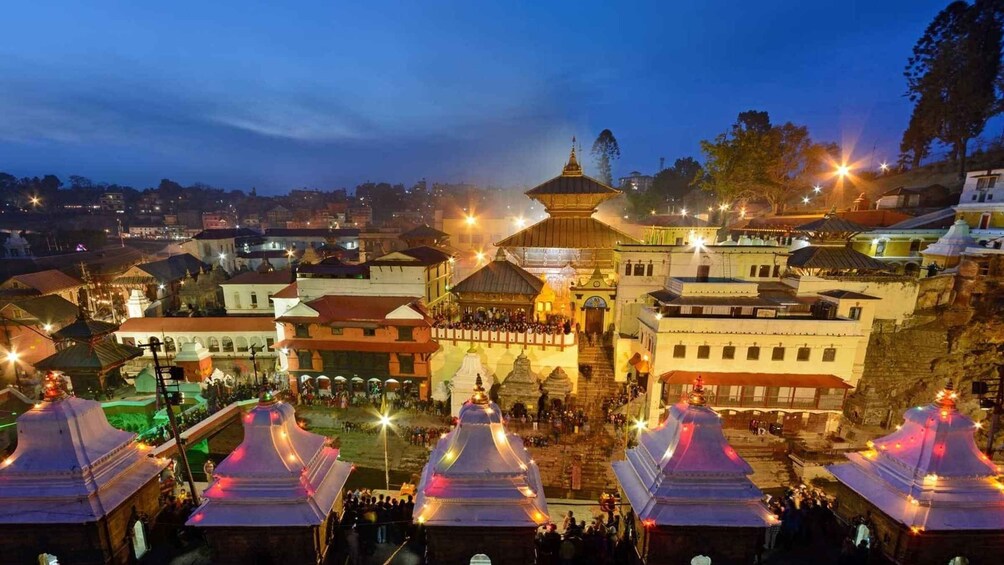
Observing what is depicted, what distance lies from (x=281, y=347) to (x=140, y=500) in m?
16.9

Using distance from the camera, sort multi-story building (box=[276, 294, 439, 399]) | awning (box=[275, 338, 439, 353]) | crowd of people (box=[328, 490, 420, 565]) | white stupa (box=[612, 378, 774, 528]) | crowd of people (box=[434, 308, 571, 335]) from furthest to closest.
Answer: multi-story building (box=[276, 294, 439, 399]) < awning (box=[275, 338, 439, 353]) < crowd of people (box=[434, 308, 571, 335]) < crowd of people (box=[328, 490, 420, 565]) < white stupa (box=[612, 378, 774, 528])

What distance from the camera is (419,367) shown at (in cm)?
2572

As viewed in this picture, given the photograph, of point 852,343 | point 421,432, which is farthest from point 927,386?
point 421,432

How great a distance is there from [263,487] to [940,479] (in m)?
13.2

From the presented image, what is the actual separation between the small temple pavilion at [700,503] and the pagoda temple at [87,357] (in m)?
24.4

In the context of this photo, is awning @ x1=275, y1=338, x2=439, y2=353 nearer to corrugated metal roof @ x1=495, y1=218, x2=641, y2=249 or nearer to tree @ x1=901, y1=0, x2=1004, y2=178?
corrugated metal roof @ x1=495, y1=218, x2=641, y2=249

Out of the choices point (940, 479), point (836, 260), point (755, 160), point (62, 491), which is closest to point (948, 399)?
point (940, 479)

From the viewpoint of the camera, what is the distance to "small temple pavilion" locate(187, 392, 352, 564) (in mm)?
8422

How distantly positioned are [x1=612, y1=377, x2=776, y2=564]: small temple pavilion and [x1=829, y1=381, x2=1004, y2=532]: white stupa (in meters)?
2.60

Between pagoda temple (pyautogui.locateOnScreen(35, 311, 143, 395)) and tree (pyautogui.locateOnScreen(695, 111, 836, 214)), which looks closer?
pagoda temple (pyautogui.locateOnScreen(35, 311, 143, 395))

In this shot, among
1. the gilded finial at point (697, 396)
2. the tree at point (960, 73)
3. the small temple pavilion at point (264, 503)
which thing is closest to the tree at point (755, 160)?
the tree at point (960, 73)

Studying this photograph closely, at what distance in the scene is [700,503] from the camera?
A: 8.32m

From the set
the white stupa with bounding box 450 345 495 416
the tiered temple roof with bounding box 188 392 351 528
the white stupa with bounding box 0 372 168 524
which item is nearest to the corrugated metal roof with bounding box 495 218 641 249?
the white stupa with bounding box 450 345 495 416

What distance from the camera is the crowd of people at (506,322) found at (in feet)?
81.4
